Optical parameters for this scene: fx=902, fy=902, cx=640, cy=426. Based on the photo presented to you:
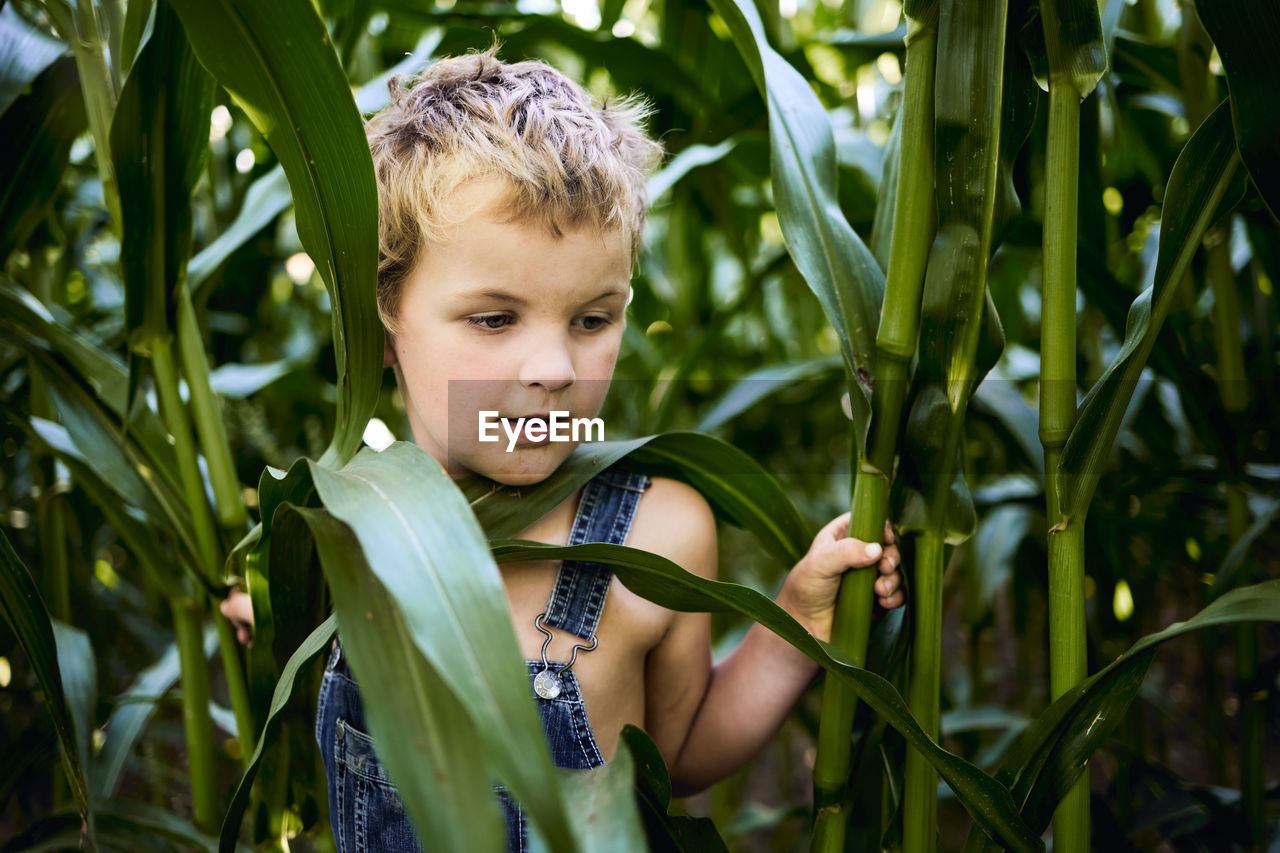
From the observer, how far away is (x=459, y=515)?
319mm

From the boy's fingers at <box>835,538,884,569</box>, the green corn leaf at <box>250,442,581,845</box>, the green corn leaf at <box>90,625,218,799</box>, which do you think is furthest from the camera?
the green corn leaf at <box>90,625,218,799</box>

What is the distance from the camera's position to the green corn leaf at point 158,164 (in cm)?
53

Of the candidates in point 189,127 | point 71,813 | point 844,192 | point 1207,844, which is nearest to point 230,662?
point 71,813

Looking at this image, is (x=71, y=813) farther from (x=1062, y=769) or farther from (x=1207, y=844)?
(x=1207, y=844)

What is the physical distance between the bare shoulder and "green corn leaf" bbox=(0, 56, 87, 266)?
506 millimetres

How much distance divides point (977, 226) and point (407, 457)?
0.30 metres

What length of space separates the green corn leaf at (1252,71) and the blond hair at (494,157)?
1.08 feet

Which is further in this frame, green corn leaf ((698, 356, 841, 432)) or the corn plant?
green corn leaf ((698, 356, 841, 432))

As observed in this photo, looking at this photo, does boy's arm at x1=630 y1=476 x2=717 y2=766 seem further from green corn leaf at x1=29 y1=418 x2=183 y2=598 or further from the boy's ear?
green corn leaf at x1=29 y1=418 x2=183 y2=598

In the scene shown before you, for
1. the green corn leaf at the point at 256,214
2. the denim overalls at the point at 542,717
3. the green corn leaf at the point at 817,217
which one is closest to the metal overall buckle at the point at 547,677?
the denim overalls at the point at 542,717

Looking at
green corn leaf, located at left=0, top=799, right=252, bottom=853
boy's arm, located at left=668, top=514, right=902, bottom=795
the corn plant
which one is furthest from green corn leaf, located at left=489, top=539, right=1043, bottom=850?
green corn leaf, located at left=0, top=799, right=252, bottom=853

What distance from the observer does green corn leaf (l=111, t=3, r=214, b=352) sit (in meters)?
0.53

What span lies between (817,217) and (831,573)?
0.22 meters

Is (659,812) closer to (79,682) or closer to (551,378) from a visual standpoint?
(551,378)
